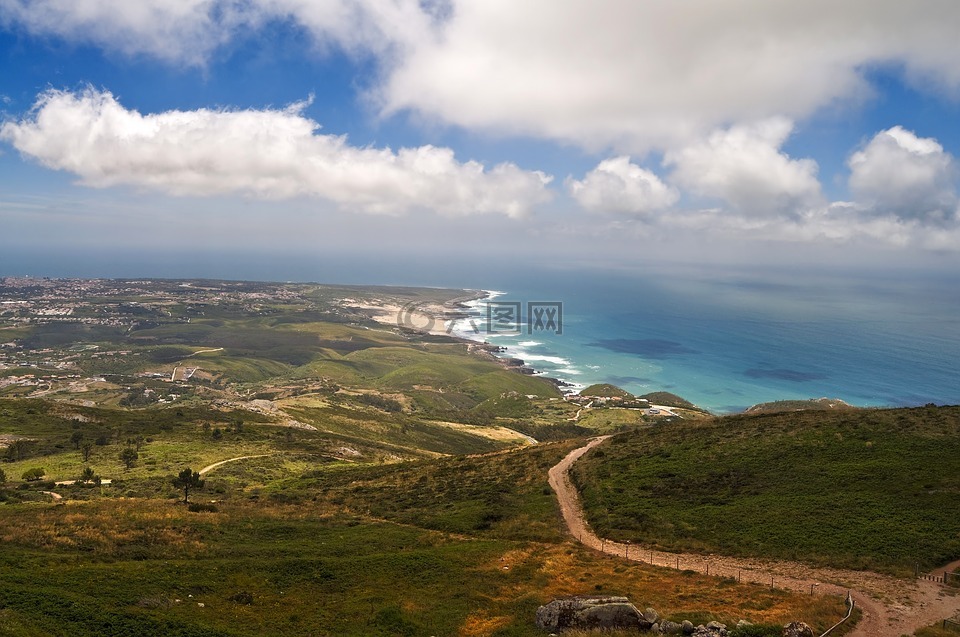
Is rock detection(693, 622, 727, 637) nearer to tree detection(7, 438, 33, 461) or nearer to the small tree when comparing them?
the small tree

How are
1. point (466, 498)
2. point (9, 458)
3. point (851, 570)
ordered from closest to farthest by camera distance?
point (851, 570)
point (466, 498)
point (9, 458)

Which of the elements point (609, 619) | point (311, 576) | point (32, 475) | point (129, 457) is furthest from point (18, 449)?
point (609, 619)

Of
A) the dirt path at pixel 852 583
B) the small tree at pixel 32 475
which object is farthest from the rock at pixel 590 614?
the small tree at pixel 32 475

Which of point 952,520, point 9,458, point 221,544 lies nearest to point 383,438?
point 9,458

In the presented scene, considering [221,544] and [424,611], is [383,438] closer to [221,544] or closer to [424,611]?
[221,544]

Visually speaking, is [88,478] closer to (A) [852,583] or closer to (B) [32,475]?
(B) [32,475]
